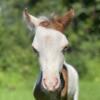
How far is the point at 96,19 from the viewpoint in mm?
16781

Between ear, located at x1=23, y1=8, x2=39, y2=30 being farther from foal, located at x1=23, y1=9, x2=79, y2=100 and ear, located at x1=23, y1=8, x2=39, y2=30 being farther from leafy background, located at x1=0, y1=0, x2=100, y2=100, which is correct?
leafy background, located at x1=0, y1=0, x2=100, y2=100

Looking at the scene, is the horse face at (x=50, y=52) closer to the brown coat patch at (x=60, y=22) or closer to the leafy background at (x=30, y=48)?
the brown coat patch at (x=60, y=22)

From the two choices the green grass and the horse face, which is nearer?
the horse face

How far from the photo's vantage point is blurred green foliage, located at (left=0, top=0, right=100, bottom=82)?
1354cm

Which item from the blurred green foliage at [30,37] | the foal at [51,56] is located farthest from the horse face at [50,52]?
the blurred green foliage at [30,37]

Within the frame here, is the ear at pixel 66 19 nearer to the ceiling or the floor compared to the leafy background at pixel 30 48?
nearer to the ceiling

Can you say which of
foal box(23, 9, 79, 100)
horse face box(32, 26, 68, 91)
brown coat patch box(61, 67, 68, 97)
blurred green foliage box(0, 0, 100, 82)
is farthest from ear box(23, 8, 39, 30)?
blurred green foliage box(0, 0, 100, 82)

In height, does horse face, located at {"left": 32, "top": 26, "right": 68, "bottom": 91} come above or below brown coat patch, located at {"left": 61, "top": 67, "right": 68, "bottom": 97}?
above

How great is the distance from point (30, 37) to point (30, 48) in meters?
1.69

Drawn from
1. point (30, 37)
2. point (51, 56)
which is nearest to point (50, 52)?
point (51, 56)

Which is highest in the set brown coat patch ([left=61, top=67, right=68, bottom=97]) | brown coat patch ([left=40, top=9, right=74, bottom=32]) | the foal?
brown coat patch ([left=40, top=9, right=74, bottom=32])

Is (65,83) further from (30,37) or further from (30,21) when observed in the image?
(30,37)

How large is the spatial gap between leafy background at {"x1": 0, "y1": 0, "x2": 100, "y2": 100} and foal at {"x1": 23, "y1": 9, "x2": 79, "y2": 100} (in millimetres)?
4078

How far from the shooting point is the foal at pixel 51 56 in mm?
5188
